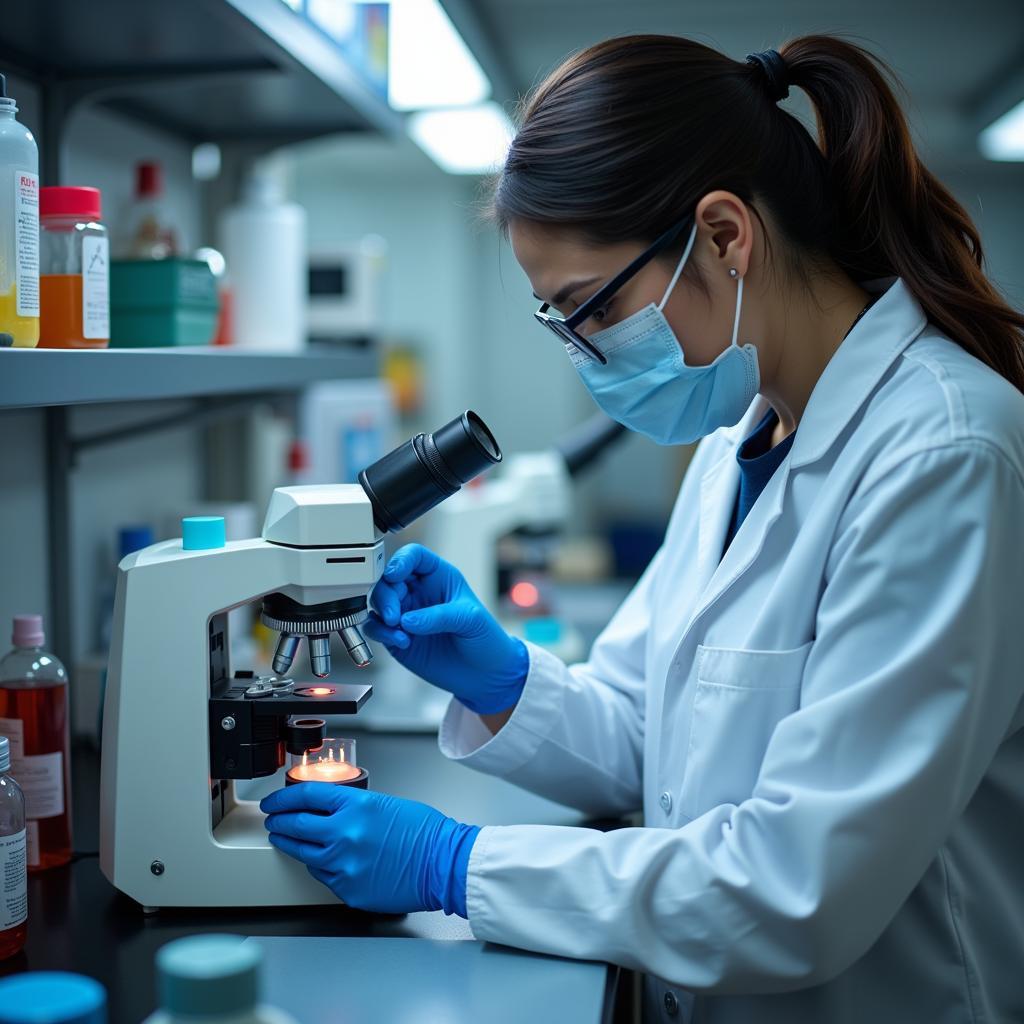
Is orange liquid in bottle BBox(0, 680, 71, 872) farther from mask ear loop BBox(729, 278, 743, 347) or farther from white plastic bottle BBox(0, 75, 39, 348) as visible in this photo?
mask ear loop BBox(729, 278, 743, 347)

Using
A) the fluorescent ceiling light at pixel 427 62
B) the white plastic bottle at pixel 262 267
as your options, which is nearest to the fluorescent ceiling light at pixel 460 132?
the fluorescent ceiling light at pixel 427 62

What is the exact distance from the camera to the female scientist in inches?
34.3

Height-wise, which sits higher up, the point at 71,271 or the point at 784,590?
the point at 71,271

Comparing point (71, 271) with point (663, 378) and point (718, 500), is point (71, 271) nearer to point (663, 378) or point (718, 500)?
point (663, 378)

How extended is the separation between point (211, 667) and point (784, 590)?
571mm

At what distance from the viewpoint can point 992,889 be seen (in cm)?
102

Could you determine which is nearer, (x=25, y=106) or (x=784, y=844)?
(x=784, y=844)

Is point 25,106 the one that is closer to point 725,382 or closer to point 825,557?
point 725,382

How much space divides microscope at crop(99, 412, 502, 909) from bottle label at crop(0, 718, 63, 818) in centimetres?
14

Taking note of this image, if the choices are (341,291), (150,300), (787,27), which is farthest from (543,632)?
(787,27)

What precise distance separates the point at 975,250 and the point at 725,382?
0.31 m

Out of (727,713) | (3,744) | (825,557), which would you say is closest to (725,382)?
(825,557)

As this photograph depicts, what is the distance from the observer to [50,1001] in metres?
0.68

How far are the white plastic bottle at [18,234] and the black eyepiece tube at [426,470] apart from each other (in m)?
0.35
